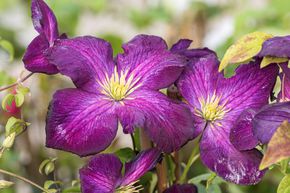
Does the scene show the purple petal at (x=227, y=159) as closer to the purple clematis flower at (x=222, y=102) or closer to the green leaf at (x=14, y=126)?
the purple clematis flower at (x=222, y=102)

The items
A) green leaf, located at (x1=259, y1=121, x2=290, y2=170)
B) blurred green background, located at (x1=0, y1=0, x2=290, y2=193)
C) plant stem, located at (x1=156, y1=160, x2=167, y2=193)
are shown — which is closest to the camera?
green leaf, located at (x1=259, y1=121, x2=290, y2=170)

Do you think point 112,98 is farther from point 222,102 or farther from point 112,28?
point 112,28

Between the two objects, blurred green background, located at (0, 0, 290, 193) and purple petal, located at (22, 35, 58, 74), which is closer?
purple petal, located at (22, 35, 58, 74)

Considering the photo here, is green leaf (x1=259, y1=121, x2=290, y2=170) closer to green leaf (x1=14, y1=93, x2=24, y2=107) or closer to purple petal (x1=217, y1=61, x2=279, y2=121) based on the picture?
purple petal (x1=217, y1=61, x2=279, y2=121)

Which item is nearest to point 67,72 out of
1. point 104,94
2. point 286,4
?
point 104,94

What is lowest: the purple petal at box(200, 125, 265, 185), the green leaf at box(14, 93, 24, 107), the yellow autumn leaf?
the purple petal at box(200, 125, 265, 185)

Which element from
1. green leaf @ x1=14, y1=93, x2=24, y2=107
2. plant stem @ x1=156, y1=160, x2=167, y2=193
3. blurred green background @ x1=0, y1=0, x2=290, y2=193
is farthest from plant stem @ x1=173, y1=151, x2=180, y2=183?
blurred green background @ x1=0, y1=0, x2=290, y2=193

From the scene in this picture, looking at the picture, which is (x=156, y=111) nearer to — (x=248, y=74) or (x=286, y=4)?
(x=248, y=74)

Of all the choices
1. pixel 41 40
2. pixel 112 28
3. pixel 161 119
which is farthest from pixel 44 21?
pixel 112 28
